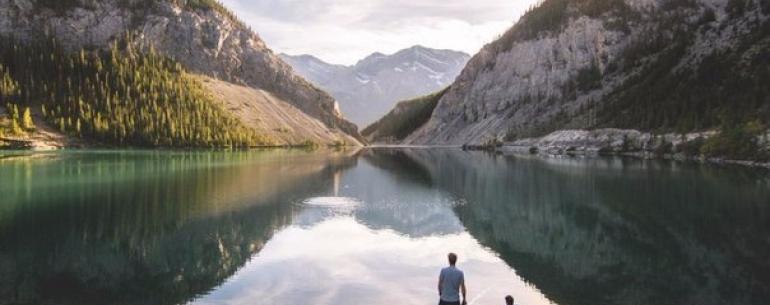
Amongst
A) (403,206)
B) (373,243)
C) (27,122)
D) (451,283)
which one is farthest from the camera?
Answer: (27,122)

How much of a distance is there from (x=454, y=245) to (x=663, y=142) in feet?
376

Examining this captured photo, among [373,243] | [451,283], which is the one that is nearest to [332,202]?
[373,243]

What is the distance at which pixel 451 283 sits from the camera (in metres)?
19.8

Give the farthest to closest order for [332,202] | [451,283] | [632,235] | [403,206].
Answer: [332,202]
[403,206]
[632,235]
[451,283]

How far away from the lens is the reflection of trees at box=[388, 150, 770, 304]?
2830 centimetres

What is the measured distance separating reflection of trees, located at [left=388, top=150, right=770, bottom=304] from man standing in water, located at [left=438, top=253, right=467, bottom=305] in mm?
8884

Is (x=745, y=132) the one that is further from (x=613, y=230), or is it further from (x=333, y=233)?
(x=333, y=233)

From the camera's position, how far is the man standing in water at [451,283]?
1972cm

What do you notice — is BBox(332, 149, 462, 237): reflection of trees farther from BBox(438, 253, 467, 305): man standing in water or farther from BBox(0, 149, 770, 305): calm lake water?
BBox(438, 253, 467, 305): man standing in water

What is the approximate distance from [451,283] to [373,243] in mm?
20612

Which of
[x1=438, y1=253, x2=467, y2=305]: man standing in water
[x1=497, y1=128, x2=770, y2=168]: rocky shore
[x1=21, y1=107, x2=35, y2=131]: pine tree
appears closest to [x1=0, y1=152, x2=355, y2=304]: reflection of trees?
[x1=438, y1=253, x2=467, y2=305]: man standing in water

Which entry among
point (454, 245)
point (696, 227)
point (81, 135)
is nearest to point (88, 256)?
point (454, 245)

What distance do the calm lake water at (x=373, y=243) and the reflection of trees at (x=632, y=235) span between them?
0.13 m

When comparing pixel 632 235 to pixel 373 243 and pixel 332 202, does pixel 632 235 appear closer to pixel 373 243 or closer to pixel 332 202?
pixel 373 243
